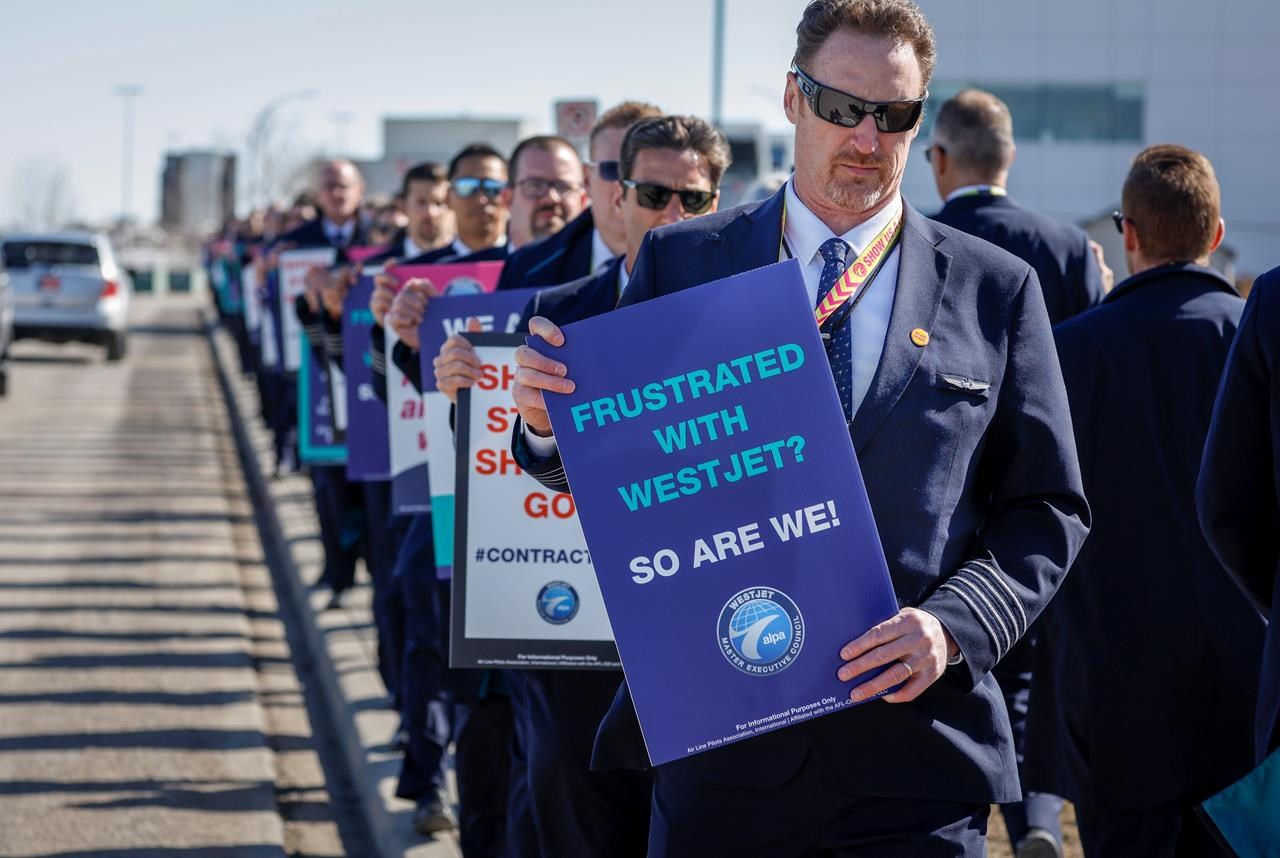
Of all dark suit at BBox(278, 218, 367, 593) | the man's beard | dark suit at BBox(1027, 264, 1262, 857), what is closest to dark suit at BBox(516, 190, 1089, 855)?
the man's beard

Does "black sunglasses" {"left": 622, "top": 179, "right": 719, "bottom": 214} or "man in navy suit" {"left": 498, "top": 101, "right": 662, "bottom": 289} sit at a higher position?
"black sunglasses" {"left": 622, "top": 179, "right": 719, "bottom": 214}

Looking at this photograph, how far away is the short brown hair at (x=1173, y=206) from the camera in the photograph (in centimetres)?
489

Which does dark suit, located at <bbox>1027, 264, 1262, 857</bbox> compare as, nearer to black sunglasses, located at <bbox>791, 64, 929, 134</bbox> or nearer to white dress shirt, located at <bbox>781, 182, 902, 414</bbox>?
white dress shirt, located at <bbox>781, 182, 902, 414</bbox>

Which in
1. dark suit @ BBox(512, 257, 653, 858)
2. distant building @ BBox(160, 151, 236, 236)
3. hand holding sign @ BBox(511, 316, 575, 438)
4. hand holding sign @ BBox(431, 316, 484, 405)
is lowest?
distant building @ BBox(160, 151, 236, 236)

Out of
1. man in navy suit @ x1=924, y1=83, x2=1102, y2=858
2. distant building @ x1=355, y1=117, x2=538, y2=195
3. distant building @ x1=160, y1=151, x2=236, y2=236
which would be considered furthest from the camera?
distant building @ x1=160, y1=151, x2=236, y2=236

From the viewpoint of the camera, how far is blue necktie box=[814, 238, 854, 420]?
123 inches

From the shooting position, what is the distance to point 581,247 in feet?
17.7

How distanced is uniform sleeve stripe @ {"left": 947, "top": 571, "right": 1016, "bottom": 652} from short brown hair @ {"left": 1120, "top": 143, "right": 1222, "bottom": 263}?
2.17 m

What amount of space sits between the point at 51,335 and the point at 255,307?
1213 centimetres

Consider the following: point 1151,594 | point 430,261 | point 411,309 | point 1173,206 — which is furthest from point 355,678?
point 1173,206

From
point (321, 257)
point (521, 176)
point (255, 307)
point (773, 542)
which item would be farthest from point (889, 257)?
point (255, 307)

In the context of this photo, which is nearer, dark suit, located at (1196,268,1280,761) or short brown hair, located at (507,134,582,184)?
dark suit, located at (1196,268,1280,761)

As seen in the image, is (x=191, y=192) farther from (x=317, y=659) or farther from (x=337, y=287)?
(x=337, y=287)

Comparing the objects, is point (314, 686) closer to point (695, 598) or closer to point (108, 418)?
point (695, 598)
